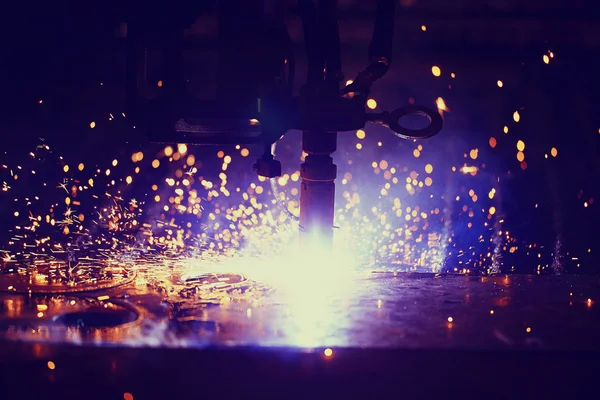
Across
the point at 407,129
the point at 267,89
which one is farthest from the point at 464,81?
the point at 267,89

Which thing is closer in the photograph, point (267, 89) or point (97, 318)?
point (97, 318)

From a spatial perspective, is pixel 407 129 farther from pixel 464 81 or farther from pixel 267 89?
pixel 464 81

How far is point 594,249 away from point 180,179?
161cm

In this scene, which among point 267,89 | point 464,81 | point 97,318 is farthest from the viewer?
point 464,81

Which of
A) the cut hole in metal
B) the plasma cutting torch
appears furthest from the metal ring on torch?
the cut hole in metal

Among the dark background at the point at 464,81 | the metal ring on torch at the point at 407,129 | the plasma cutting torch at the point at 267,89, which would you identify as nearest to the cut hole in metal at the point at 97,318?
the plasma cutting torch at the point at 267,89

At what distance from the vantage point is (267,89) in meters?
1.34

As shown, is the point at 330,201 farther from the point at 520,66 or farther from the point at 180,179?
the point at 520,66

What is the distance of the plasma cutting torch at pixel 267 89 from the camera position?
1.33 metres

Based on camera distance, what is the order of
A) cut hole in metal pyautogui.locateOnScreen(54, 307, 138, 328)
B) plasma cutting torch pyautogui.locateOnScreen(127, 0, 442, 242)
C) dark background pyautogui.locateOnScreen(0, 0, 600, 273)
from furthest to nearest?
dark background pyautogui.locateOnScreen(0, 0, 600, 273), plasma cutting torch pyautogui.locateOnScreen(127, 0, 442, 242), cut hole in metal pyautogui.locateOnScreen(54, 307, 138, 328)

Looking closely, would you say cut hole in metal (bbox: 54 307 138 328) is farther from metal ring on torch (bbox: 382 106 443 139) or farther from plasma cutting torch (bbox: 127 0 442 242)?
metal ring on torch (bbox: 382 106 443 139)

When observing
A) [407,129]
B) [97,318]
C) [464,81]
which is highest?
[464,81]

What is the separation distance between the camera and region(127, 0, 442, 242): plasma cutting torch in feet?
4.38

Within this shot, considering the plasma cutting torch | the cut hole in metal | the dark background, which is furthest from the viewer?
the dark background
